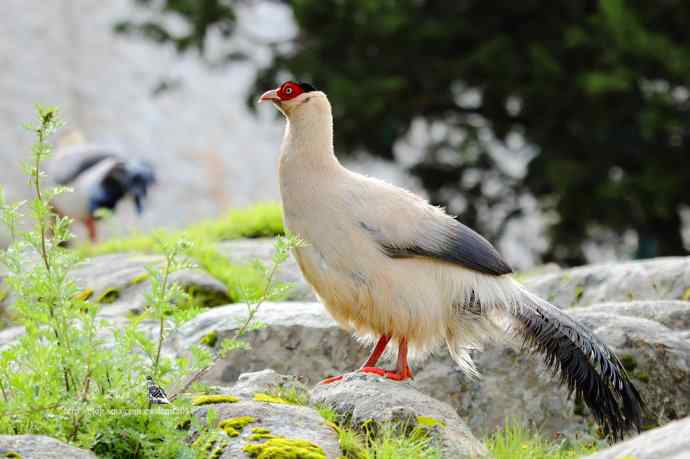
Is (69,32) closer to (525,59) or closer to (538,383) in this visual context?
(525,59)

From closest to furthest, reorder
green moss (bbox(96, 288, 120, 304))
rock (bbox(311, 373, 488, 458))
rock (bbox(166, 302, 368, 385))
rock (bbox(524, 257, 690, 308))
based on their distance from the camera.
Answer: rock (bbox(311, 373, 488, 458)) < rock (bbox(166, 302, 368, 385)) < rock (bbox(524, 257, 690, 308)) < green moss (bbox(96, 288, 120, 304))

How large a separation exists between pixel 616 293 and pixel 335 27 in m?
5.64

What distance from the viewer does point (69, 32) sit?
78.9 ft

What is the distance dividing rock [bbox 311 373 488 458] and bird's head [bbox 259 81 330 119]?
4.97 ft

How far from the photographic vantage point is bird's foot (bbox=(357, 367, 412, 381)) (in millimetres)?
5281

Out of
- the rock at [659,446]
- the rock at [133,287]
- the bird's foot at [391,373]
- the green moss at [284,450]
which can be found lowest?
the rock at [133,287]

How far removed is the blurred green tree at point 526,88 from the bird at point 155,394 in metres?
7.05

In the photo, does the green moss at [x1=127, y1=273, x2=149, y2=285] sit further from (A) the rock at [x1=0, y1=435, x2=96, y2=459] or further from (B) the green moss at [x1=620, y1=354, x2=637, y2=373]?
(A) the rock at [x1=0, y1=435, x2=96, y2=459]

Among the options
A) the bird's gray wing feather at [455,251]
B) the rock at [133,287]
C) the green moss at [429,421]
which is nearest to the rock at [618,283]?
the bird's gray wing feather at [455,251]

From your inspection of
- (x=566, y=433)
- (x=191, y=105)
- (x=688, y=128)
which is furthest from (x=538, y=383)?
(x=191, y=105)

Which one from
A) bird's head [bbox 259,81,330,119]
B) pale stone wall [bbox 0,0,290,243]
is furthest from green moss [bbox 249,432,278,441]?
pale stone wall [bbox 0,0,290,243]

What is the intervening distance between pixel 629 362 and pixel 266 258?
3368 mm

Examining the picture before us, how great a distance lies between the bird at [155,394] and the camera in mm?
4270

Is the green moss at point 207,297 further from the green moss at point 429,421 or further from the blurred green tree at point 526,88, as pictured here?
the blurred green tree at point 526,88
